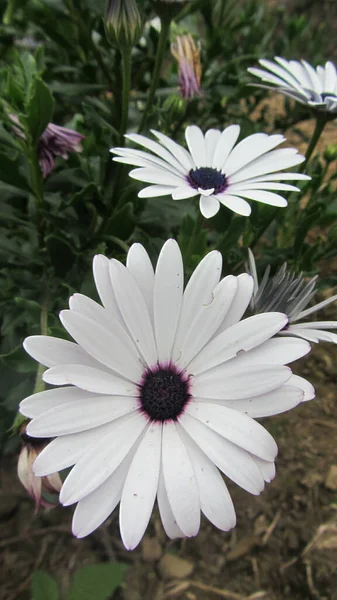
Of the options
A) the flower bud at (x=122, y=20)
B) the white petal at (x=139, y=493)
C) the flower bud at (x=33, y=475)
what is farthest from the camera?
the flower bud at (x=122, y=20)

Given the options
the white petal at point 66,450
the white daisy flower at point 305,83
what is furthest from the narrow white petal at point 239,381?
the white daisy flower at point 305,83

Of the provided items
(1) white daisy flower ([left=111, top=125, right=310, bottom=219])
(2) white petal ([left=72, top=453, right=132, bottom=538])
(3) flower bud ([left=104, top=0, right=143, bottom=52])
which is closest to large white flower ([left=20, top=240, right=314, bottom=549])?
(2) white petal ([left=72, top=453, right=132, bottom=538])

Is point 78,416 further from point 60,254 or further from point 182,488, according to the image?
point 60,254

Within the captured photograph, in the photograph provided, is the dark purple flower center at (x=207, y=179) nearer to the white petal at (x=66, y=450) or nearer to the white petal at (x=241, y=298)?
the white petal at (x=241, y=298)

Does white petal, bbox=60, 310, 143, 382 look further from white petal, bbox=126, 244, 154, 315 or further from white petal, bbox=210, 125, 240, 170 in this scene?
white petal, bbox=210, 125, 240, 170

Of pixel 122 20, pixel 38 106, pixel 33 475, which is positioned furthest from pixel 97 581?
pixel 122 20
